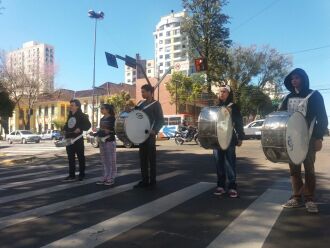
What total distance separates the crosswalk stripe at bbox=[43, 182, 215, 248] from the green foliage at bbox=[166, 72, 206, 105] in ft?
166

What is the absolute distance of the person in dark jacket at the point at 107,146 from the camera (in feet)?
26.2

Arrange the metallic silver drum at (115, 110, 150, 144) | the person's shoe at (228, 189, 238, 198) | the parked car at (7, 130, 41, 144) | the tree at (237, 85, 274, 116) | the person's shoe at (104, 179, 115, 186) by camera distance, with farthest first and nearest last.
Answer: the tree at (237, 85, 274, 116) → the parked car at (7, 130, 41, 144) → the person's shoe at (104, 179, 115, 186) → the metallic silver drum at (115, 110, 150, 144) → the person's shoe at (228, 189, 238, 198)

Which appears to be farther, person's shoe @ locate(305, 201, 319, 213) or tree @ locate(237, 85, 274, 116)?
tree @ locate(237, 85, 274, 116)

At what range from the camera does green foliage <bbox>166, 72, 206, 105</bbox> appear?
188 ft

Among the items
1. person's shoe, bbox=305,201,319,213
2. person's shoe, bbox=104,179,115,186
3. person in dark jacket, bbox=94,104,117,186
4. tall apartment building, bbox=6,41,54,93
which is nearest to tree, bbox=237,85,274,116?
tall apartment building, bbox=6,41,54,93

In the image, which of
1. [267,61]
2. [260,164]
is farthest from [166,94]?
[260,164]

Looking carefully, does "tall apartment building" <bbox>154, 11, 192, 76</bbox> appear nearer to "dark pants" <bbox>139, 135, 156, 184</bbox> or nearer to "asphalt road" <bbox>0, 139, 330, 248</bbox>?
"dark pants" <bbox>139, 135, 156, 184</bbox>

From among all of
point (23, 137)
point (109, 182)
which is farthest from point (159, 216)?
point (23, 137)

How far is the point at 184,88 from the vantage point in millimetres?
58594

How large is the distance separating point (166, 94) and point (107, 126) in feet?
182

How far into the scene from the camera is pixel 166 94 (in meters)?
63.5

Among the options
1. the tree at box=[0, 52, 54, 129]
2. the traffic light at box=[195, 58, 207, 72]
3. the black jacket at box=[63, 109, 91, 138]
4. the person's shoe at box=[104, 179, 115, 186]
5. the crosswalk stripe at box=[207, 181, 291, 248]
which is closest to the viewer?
the crosswalk stripe at box=[207, 181, 291, 248]

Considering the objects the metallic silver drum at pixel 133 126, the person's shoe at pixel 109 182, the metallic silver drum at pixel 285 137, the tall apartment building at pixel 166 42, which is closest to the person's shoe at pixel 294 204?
the metallic silver drum at pixel 285 137

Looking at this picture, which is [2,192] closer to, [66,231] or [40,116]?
[66,231]
